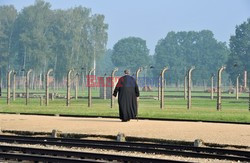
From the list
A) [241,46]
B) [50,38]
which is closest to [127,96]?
[241,46]

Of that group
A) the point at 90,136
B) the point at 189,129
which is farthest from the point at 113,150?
the point at 189,129

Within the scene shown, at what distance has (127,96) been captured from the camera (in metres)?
26.4

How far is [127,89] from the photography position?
86.9 ft

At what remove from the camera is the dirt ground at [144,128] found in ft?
68.4

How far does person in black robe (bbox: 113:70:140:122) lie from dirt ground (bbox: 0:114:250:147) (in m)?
0.47

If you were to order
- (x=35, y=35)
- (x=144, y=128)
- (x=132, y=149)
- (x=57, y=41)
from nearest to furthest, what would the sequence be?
(x=132, y=149) < (x=144, y=128) < (x=35, y=35) < (x=57, y=41)

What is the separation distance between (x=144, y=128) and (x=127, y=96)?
2.53 m

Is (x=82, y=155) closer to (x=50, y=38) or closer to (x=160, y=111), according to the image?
(x=160, y=111)

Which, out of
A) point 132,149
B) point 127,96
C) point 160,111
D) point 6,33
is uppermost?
point 6,33

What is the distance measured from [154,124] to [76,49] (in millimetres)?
126774

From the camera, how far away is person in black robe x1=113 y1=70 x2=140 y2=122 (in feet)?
86.6

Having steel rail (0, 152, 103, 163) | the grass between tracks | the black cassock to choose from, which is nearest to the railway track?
steel rail (0, 152, 103, 163)

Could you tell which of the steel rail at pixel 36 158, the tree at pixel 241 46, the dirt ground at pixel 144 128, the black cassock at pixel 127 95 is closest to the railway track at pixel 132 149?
the steel rail at pixel 36 158

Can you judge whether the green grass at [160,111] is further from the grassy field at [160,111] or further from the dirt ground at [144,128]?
the dirt ground at [144,128]
